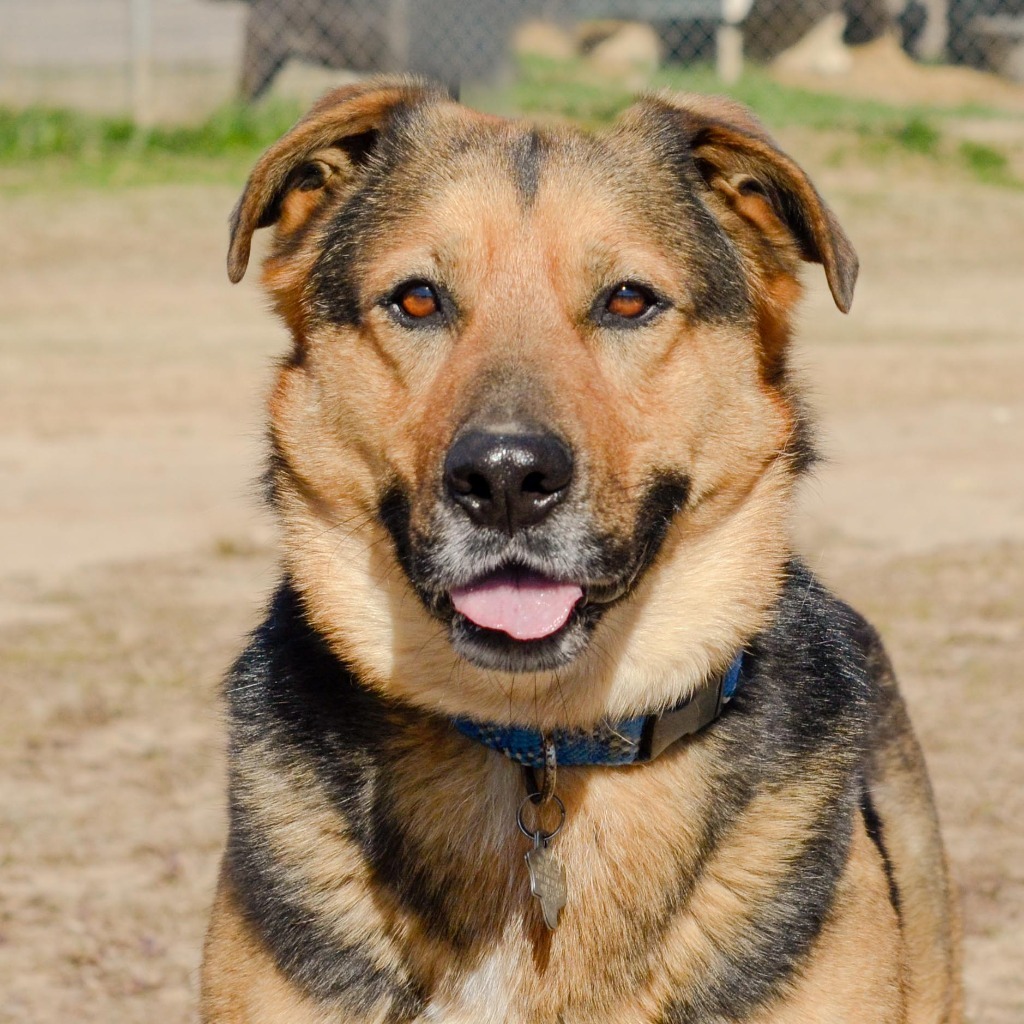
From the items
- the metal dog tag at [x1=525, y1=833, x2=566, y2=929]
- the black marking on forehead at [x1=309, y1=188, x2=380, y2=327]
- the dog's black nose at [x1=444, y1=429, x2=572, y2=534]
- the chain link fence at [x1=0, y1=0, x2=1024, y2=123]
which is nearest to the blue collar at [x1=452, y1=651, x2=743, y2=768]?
the metal dog tag at [x1=525, y1=833, x2=566, y2=929]

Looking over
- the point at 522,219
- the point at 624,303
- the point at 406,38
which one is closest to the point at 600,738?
the point at 624,303

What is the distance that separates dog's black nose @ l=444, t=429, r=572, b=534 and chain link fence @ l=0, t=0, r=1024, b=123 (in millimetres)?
8275

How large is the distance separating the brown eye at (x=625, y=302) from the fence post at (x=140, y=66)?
11.1 m

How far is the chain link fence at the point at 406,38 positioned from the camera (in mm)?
13406

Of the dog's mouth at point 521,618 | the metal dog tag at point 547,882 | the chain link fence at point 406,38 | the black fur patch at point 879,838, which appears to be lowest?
the chain link fence at point 406,38

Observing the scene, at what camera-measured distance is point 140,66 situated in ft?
44.3

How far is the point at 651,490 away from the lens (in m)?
3.06

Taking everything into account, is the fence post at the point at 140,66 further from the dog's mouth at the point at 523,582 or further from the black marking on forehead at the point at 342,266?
the dog's mouth at the point at 523,582

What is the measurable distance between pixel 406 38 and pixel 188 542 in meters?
7.69

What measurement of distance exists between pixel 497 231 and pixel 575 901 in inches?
52.1

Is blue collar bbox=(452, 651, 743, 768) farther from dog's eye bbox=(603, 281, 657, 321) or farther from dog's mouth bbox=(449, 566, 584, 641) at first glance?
dog's eye bbox=(603, 281, 657, 321)

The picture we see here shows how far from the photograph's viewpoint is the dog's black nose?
2789 millimetres

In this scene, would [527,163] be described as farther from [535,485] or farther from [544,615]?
[544,615]

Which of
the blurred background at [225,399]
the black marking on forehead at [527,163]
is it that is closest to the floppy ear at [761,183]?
the black marking on forehead at [527,163]
